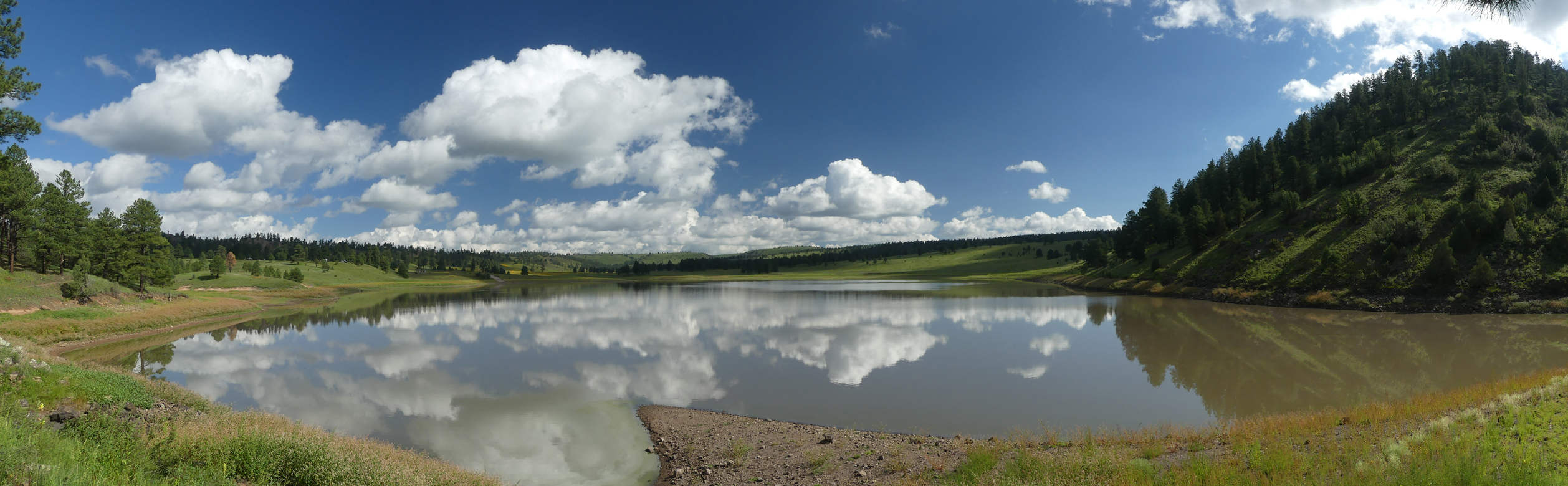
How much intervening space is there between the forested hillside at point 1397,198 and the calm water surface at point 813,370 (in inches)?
312

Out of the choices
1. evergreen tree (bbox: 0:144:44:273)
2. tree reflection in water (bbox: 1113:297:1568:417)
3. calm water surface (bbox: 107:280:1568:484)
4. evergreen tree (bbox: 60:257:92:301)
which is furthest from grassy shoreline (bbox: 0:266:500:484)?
evergreen tree (bbox: 0:144:44:273)

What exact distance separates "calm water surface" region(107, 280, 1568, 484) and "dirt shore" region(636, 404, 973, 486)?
31.3 inches

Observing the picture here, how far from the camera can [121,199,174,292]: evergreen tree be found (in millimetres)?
47312

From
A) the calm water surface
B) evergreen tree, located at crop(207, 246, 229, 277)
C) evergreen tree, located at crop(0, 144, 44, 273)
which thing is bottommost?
the calm water surface

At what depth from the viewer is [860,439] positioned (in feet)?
39.3

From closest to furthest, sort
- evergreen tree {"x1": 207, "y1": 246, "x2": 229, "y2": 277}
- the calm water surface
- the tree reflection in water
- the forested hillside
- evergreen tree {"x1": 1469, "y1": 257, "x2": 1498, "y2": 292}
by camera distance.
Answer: the calm water surface, the tree reflection in water, evergreen tree {"x1": 1469, "y1": 257, "x2": 1498, "y2": 292}, the forested hillside, evergreen tree {"x1": 207, "y1": 246, "x2": 229, "y2": 277}

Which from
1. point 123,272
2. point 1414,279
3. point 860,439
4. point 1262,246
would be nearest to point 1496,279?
point 1414,279

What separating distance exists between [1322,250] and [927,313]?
36012 millimetres

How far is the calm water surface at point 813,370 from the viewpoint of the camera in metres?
14.5

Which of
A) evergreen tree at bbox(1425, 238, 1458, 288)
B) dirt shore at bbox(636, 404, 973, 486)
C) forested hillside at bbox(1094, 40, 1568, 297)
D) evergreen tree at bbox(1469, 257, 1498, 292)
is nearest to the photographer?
dirt shore at bbox(636, 404, 973, 486)

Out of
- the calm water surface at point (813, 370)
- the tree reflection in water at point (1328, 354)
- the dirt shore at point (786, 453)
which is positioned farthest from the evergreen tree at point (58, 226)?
the tree reflection in water at point (1328, 354)

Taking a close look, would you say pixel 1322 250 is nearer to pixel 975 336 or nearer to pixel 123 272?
pixel 975 336

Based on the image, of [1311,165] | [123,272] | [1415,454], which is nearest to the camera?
[1415,454]

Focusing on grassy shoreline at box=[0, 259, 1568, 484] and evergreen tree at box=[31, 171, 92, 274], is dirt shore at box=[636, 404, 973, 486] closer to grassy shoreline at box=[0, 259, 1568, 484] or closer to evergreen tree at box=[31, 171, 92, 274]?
grassy shoreline at box=[0, 259, 1568, 484]
